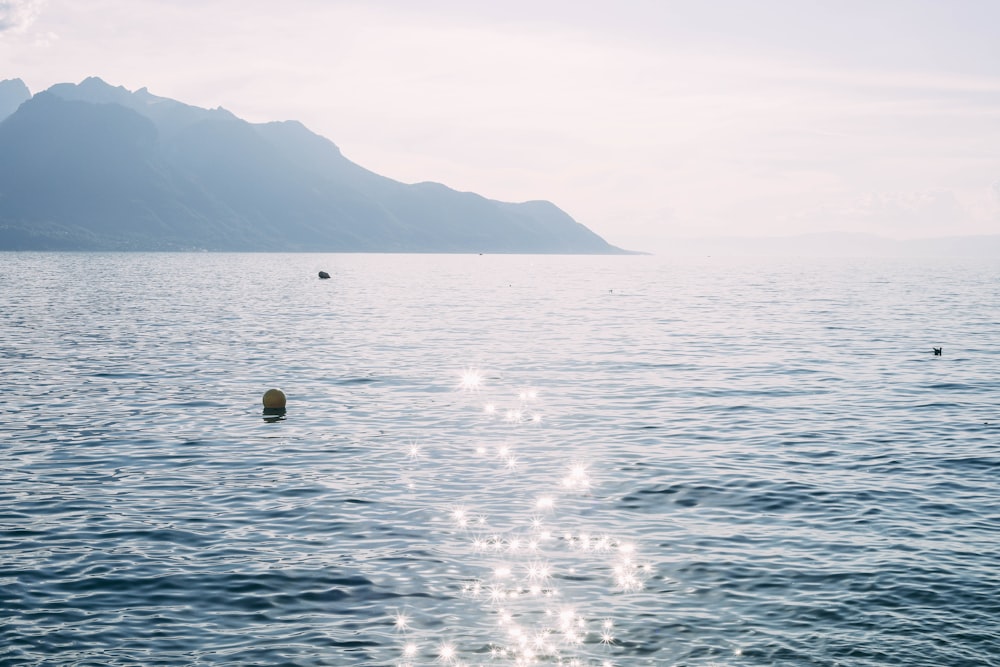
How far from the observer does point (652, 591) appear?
19.0m

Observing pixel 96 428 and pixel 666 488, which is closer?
pixel 666 488

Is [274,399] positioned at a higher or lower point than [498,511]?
higher

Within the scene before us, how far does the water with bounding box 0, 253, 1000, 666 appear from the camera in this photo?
1686cm

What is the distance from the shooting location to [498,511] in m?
25.0

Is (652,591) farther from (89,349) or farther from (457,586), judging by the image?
(89,349)

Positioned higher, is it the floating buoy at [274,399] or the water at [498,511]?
the floating buoy at [274,399]

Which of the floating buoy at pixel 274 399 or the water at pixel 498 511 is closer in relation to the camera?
the water at pixel 498 511

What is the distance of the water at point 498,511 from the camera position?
55.3ft

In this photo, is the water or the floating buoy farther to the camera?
the floating buoy

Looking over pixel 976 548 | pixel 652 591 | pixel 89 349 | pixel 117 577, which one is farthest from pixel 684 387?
pixel 89 349

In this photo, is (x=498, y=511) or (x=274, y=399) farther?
(x=274, y=399)

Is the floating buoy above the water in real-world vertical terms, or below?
above

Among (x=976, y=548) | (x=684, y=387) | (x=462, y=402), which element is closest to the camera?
(x=976, y=548)

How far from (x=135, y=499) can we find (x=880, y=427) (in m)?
27.7
